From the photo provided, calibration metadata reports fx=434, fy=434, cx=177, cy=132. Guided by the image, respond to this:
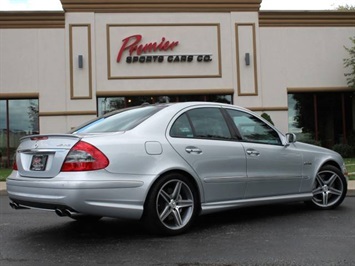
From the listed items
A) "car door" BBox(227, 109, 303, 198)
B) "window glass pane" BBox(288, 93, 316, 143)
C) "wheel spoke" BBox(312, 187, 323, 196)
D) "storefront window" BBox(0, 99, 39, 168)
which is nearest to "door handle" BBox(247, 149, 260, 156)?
"car door" BBox(227, 109, 303, 198)

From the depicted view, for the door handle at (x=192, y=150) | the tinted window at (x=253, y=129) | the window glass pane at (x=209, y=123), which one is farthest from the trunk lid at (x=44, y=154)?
the tinted window at (x=253, y=129)

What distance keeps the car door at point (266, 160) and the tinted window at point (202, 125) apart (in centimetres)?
23

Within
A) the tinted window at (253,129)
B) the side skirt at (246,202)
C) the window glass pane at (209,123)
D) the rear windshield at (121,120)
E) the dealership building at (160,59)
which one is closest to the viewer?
the rear windshield at (121,120)

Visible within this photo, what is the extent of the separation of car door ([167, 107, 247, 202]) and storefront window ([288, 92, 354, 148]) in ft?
45.1

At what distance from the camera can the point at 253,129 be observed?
5.88 meters

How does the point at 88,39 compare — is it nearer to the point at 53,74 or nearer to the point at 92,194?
the point at 53,74

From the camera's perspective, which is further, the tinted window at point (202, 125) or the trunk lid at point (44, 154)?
the tinted window at point (202, 125)

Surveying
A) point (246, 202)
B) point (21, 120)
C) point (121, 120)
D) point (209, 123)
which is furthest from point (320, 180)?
point (21, 120)

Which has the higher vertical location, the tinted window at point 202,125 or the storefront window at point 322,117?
the storefront window at point 322,117

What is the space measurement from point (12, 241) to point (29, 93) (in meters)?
13.6

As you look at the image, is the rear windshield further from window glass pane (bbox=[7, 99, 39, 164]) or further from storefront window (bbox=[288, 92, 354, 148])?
storefront window (bbox=[288, 92, 354, 148])

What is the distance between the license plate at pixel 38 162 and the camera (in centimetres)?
457

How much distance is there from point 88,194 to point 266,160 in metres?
2.50

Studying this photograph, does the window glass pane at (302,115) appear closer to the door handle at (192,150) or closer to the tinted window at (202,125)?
the tinted window at (202,125)
